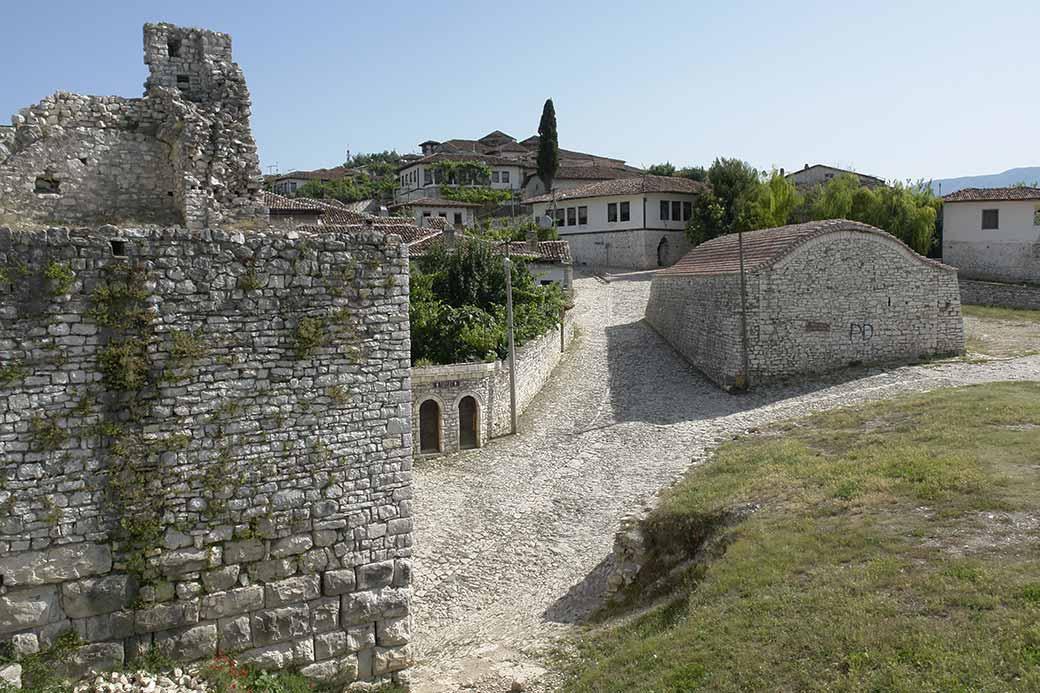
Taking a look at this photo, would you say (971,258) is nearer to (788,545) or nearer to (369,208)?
(788,545)

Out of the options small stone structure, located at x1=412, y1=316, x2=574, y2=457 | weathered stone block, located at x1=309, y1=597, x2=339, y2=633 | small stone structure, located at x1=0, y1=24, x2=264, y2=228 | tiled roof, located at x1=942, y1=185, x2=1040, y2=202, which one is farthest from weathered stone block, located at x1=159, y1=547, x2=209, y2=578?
tiled roof, located at x1=942, y1=185, x2=1040, y2=202

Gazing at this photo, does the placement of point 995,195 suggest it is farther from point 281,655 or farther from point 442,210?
point 281,655

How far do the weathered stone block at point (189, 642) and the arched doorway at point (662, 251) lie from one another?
133ft

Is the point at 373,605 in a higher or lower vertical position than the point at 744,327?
lower

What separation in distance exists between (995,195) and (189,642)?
39984 millimetres

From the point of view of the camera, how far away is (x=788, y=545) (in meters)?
9.88

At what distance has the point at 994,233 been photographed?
121 ft

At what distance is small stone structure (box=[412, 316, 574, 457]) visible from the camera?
1872 centimetres

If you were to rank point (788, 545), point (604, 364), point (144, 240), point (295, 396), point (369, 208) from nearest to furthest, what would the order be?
point (144, 240), point (295, 396), point (788, 545), point (604, 364), point (369, 208)

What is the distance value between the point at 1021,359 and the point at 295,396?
21735 mm

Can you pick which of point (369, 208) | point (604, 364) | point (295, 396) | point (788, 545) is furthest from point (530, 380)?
point (369, 208)

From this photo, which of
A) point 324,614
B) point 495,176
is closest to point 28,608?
point 324,614

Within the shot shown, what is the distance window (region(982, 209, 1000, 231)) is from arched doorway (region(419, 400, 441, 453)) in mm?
30707

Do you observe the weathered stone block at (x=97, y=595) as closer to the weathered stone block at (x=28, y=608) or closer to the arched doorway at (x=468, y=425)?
the weathered stone block at (x=28, y=608)
